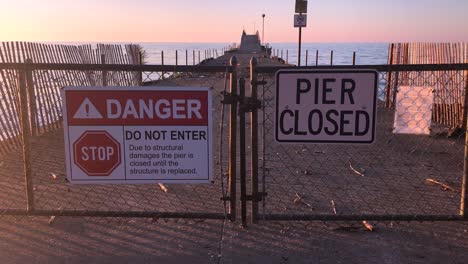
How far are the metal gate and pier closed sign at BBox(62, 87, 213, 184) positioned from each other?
54cm

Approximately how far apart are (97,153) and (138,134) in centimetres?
44

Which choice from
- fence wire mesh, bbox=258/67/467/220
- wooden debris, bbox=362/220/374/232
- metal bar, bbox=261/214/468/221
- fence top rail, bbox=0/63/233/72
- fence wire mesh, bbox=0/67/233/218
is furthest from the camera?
fence wire mesh, bbox=258/67/467/220

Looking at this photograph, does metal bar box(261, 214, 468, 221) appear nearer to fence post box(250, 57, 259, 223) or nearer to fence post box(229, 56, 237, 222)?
fence post box(250, 57, 259, 223)

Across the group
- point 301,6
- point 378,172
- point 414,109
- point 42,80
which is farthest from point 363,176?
point 301,6

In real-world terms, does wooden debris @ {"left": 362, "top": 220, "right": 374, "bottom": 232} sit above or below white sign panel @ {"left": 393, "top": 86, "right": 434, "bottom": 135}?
below

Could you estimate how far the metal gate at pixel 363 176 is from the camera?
4336 mm

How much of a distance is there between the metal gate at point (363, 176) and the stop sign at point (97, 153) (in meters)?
1.30

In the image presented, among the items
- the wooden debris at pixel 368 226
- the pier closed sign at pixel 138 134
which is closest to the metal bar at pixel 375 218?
the wooden debris at pixel 368 226

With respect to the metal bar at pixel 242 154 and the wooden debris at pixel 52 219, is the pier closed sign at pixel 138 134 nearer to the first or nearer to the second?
the metal bar at pixel 242 154

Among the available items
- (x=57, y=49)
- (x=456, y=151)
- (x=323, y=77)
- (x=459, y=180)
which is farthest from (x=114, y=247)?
(x=57, y=49)

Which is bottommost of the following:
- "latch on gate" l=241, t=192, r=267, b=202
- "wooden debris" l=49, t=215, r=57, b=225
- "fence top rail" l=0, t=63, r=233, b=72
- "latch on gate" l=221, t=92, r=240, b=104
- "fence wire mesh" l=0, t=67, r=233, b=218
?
"fence wire mesh" l=0, t=67, r=233, b=218

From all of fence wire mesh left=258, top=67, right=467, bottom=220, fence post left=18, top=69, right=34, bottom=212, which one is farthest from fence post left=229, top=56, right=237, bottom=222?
fence post left=18, top=69, right=34, bottom=212

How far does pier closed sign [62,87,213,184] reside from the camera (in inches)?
163

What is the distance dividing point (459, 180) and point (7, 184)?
6.13 m
